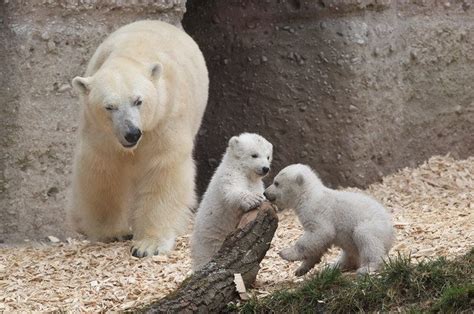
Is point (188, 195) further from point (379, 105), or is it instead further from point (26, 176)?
point (379, 105)

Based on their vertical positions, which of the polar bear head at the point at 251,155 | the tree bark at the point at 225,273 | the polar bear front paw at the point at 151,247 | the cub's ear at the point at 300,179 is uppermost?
the polar bear head at the point at 251,155

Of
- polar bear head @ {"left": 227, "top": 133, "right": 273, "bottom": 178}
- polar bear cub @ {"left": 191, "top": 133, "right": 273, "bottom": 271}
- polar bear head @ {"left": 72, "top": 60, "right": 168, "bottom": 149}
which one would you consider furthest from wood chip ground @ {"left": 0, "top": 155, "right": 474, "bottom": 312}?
polar bear head @ {"left": 72, "top": 60, "right": 168, "bottom": 149}

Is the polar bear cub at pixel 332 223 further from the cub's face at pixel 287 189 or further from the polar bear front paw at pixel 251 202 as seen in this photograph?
the polar bear front paw at pixel 251 202

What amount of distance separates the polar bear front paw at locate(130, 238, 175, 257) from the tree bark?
173 cm

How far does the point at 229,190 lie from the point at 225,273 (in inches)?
21.0

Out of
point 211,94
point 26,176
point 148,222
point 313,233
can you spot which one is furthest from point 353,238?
point 211,94

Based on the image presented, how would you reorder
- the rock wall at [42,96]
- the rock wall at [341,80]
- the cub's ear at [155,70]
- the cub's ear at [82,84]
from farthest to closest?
1. the rock wall at [341,80]
2. the rock wall at [42,96]
3. the cub's ear at [155,70]
4. the cub's ear at [82,84]

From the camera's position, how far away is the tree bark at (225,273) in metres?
4.98

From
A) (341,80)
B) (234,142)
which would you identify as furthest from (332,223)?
(341,80)

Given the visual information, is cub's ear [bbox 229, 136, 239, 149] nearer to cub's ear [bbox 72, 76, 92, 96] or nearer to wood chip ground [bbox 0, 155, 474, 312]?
wood chip ground [bbox 0, 155, 474, 312]

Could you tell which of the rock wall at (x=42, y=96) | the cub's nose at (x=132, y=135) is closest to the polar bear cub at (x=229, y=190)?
the cub's nose at (x=132, y=135)

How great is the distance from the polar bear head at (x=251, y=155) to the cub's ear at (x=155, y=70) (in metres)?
1.51

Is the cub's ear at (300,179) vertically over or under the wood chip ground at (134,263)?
over

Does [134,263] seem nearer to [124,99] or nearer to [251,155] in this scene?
[124,99]
